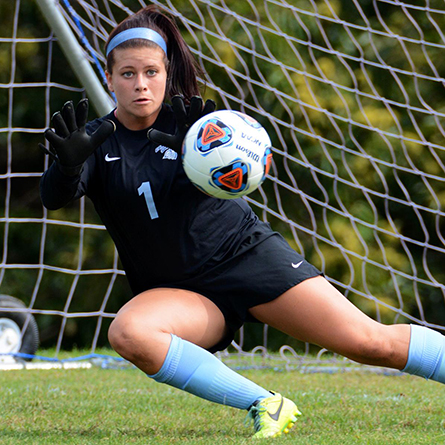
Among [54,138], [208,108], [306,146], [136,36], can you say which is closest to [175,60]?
[136,36]

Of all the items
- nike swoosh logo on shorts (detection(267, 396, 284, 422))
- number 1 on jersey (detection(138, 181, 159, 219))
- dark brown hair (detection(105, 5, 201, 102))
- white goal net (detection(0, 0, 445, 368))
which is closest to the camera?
nike swoosh logo on shorts (detection(267, 396, 284, 422))

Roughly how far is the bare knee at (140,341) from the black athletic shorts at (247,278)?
0.27 m

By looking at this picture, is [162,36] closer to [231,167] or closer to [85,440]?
[231,167]

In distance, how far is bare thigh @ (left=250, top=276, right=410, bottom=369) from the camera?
293 cm

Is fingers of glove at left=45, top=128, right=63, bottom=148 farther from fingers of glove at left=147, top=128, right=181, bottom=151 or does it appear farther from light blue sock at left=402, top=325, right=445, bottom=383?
light blue sock at left=402, top=325, right=445, bottom=383

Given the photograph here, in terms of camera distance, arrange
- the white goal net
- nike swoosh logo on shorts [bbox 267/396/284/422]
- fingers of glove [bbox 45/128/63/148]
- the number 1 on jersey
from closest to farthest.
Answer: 1. fingers of glove [bbox 45/128/63/148]
2. nike swoosh logo on shorts [bbox 267/396/284/422]
3. the number 1 on jersey
4. the white goal net

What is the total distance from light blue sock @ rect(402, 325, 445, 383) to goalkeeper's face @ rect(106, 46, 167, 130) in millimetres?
1240

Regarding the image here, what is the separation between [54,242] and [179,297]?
5.44m

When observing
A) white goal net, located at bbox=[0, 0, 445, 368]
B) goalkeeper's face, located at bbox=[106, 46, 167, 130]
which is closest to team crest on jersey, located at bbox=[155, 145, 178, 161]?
goalkeeper's face, located at bbox=[106, 46, 167, 130]

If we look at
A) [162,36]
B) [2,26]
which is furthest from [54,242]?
[162,36]

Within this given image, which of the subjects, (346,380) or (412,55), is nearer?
(346,380)

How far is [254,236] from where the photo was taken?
307cm

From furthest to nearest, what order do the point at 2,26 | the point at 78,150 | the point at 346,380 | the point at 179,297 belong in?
the point at 2,26
the point at 346,380
the point at 179,297
the point at 78,150

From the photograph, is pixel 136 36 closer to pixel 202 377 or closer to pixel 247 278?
pixel 247 278
